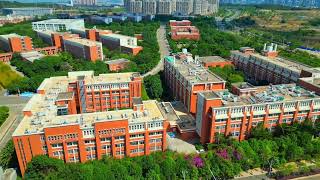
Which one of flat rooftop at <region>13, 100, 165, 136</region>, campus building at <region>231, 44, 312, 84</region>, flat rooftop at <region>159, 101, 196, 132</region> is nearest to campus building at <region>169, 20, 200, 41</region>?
campus building at <region>231, 44, 312, 84</region>

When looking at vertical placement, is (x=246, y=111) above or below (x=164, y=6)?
below

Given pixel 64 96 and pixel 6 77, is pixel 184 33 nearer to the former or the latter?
pixel 6 77

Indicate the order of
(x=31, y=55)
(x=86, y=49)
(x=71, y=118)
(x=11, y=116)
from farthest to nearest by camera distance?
(x=31, y=55) → (x=86, y=49) → (x=11, y=116) → (x=71, y=118)

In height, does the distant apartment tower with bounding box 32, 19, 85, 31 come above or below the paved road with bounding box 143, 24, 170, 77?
above

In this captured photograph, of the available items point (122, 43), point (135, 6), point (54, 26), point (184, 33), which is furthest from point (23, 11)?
point (184, 33)

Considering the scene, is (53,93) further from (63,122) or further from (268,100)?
(268,100)

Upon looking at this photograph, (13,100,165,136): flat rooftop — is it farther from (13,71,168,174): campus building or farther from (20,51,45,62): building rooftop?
(20,51,45,62): building rooftop

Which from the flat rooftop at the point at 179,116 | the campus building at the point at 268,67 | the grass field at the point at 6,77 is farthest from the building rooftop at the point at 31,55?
the campus building at the point at 268,67
